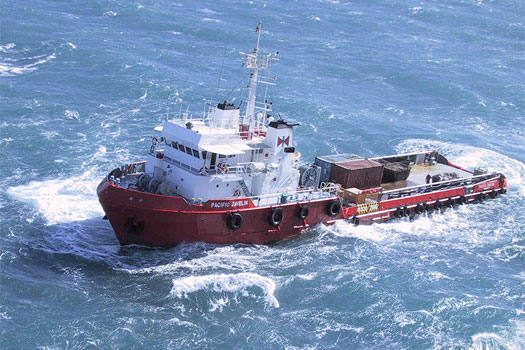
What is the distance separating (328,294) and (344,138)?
Result: 19391 mm

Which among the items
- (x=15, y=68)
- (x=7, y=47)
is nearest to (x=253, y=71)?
(x=15, y=68)

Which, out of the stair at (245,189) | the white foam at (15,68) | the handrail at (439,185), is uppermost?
the white foam at (15,68)

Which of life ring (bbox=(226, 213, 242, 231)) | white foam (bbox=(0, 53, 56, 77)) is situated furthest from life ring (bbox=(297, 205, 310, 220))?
white foam (bbox=(0, 53, 56, 77))

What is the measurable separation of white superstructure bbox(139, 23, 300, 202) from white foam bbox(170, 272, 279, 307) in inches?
141

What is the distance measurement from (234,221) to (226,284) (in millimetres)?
3379

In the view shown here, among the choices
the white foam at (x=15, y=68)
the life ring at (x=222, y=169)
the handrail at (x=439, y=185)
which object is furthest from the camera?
the white foam at (x=15, y=68)

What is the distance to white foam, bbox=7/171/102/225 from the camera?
104 feet

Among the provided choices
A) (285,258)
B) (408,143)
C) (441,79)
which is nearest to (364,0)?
(441,79)

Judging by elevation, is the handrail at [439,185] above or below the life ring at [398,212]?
above

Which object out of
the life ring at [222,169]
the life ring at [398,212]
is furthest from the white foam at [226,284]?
the life ring at [398,212]

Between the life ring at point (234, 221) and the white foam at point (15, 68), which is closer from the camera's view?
the life ring at point (234, 221)

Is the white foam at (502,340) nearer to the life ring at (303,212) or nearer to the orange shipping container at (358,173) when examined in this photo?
the life ring at (303,212)

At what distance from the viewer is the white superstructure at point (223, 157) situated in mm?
28641

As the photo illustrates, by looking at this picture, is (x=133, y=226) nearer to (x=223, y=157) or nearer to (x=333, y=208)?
(x=223, y=157)
